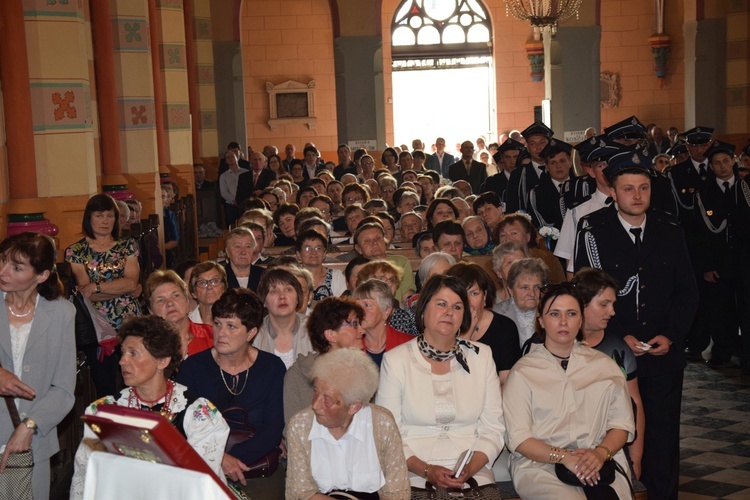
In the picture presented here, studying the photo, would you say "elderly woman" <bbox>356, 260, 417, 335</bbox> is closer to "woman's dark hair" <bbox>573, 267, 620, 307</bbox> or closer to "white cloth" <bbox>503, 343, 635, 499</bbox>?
"woman's dark hair" <bbox>573, 267, 620, 307</bbox>

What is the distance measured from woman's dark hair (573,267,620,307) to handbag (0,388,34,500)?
8.51 feet

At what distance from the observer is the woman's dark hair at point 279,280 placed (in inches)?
232

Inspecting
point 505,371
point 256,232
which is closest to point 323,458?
point 505,371

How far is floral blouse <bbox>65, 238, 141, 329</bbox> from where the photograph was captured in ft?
24.5

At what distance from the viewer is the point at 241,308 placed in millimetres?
5160

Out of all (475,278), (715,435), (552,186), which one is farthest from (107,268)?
Answer: (715,435)

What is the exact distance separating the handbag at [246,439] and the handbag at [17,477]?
86cm

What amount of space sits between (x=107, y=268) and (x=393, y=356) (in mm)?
3152

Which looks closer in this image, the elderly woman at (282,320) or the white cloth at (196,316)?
the elderly woman at (282,320)

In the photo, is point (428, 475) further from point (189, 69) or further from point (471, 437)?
point (189, 69)

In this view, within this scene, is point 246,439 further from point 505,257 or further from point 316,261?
point 316,261

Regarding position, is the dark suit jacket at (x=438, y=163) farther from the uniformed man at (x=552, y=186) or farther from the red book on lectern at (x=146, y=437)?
the red book on lectern at (x=146, y=437)

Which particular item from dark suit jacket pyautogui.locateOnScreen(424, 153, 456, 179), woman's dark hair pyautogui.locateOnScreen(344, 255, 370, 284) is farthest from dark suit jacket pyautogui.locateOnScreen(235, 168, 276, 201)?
woman's dark hair pyautogui.locateOnScreen(344, 255, 370, 284)

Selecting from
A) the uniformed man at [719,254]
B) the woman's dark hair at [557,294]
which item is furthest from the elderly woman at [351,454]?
the uniformed man at [719,254]
